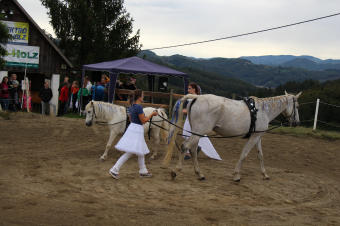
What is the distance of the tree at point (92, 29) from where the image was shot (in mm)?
30812

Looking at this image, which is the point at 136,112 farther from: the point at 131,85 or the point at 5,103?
the point at 5,103

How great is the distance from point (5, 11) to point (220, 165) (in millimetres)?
19009

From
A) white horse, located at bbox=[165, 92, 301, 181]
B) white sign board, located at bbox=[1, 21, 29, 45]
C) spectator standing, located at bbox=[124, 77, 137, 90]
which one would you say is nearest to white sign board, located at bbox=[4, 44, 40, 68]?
white sign board, located at bbox=[1, 21, 29, 45]

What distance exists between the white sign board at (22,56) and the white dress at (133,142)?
17622 mm

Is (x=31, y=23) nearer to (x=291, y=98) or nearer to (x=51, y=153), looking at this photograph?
(x=51, y=153)

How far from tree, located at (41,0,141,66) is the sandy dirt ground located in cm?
2015

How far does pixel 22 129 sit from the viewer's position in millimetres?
13508

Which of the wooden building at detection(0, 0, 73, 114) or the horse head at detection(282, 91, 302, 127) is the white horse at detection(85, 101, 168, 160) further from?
the wooden building at detection(0, 0, 73, 114)

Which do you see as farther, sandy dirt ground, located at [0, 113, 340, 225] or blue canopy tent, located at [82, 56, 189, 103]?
blue canopy tent, located at [82, 56, 189, 103]

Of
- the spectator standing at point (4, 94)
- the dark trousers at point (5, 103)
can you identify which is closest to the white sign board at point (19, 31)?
the spectator standing at point (4, 94)

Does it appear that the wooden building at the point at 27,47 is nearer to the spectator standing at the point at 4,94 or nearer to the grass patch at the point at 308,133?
the spectator standing at the point at 4,94

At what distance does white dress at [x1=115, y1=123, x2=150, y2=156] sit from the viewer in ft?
23.8

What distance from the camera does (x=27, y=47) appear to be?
23141 millimetres

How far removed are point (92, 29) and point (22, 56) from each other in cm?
893
